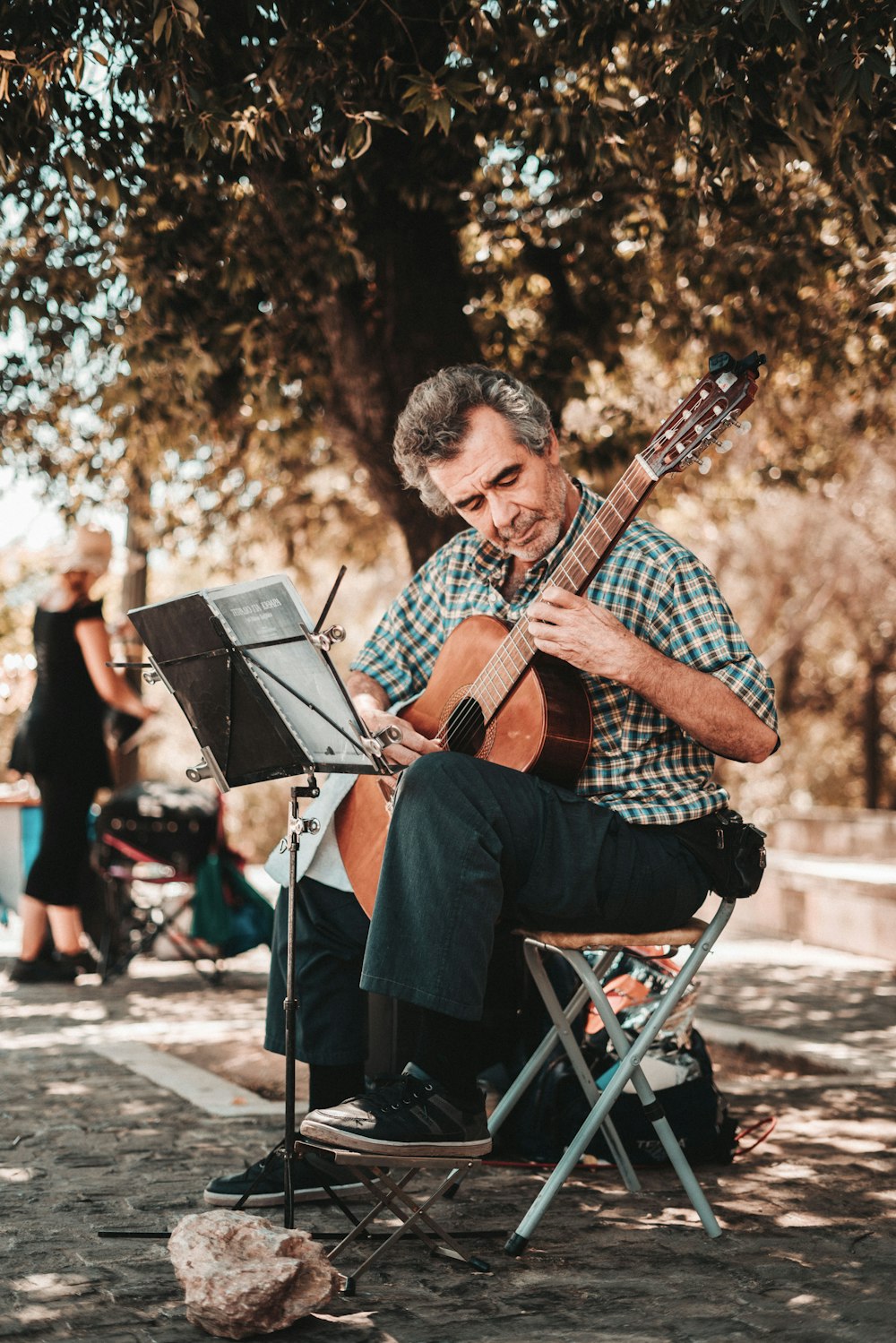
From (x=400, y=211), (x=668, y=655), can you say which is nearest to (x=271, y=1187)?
(x=668, y=655)

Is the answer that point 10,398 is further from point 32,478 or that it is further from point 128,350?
point 128,350

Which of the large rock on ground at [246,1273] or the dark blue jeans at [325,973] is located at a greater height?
the dark blue jeans at [325,973]

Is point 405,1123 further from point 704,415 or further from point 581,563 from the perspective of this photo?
point 704,415

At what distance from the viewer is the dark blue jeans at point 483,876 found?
8.96ft

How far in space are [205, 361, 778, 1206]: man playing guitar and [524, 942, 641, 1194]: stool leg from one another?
353mm

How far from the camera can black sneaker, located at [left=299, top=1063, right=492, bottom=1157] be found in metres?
2.63

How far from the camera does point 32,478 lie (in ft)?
27.5

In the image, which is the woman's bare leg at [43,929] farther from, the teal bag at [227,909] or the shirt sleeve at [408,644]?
the shirt sleeve at [408,644]

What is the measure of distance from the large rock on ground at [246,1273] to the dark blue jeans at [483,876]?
49 centimetres

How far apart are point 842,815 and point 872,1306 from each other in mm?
15166

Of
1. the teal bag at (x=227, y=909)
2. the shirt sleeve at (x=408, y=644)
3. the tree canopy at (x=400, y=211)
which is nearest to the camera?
the shirt sleeve at (x=408, y=644)

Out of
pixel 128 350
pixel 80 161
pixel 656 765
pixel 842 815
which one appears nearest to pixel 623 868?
pixel 656 765

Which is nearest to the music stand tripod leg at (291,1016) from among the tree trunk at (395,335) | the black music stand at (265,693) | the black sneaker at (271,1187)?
the black music stand at (265,693)

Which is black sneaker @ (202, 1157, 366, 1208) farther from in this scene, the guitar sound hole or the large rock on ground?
the guitar sound hole
